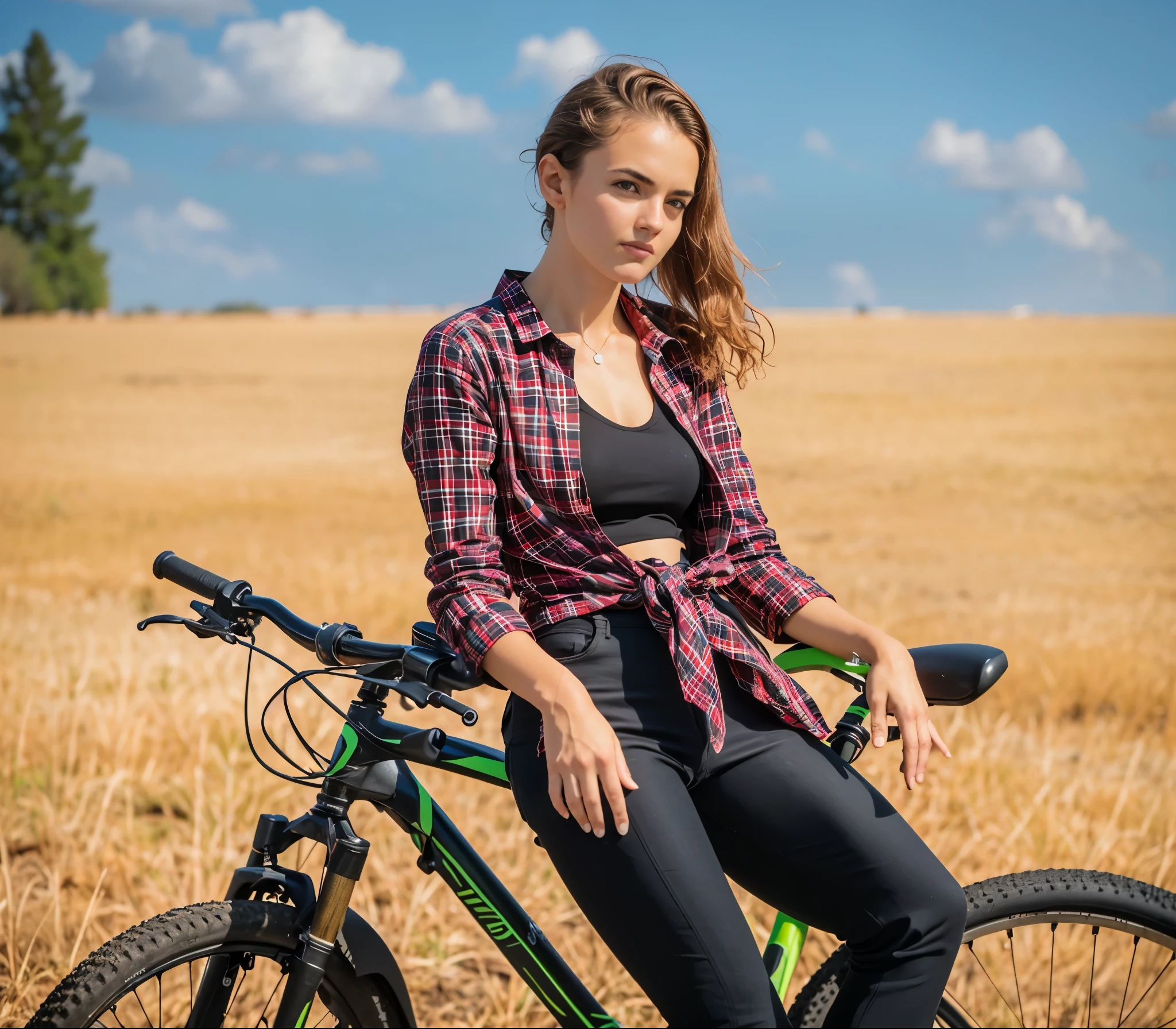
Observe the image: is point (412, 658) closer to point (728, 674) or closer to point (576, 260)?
point (728, 674)

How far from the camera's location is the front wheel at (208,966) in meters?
1.85

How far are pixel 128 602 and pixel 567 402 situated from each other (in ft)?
22.2

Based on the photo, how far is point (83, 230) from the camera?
67.6 metres

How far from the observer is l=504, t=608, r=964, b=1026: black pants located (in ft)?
6.09

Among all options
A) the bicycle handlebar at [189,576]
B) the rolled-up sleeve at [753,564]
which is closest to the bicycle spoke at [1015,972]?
the rolled-up sleeve at [753,564]

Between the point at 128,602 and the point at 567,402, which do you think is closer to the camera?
the point at 567,402

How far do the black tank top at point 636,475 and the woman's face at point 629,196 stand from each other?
275 millimetres

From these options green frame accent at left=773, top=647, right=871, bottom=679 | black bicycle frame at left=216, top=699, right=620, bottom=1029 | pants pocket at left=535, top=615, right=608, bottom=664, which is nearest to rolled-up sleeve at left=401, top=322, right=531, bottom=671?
pants pocket at left=535, top=615, right=608, bottom=664

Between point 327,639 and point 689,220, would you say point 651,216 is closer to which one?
point 689,220

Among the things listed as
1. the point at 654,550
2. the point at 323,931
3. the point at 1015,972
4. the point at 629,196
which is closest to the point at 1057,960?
the point at 1015,972

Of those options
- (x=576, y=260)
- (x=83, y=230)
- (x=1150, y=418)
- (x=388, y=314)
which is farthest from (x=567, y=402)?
(x=83, y=230)

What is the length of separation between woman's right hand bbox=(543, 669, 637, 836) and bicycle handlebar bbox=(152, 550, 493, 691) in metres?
0.14

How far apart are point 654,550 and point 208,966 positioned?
1.06 metres

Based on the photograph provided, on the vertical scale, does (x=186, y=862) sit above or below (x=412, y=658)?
below
